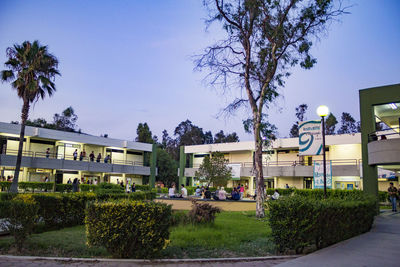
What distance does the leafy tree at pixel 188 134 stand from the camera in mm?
87375

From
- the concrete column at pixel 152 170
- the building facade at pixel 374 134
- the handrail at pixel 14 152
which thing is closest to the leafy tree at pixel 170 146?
the concrete column at pixel 152 170

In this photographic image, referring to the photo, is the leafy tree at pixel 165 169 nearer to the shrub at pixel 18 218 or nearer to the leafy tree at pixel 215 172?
the leafy tree at pixel 215 172

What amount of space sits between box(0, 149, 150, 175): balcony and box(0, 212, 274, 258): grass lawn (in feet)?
90.6

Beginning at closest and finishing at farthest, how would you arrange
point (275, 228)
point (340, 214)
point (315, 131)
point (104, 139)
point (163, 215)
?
point (163, 215) → point (275, 228) → point (340, 214) → point (315, 131) → point (104, 139)

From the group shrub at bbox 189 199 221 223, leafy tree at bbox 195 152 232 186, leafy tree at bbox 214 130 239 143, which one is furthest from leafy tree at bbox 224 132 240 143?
shrub at bbox 189 199 221 223

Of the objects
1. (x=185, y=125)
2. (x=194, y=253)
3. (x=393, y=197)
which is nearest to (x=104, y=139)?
(x=393, y=197)

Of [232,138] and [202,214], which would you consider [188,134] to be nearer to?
[232,138]

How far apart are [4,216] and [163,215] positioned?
3630 millimetres

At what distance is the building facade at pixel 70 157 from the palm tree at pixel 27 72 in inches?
368

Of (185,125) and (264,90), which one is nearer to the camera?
(264,90)

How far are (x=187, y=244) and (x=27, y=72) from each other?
22268 mm

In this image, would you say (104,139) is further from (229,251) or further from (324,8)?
(229,251)

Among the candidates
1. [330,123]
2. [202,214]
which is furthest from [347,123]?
[202,214]

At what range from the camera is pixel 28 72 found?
2498cm
